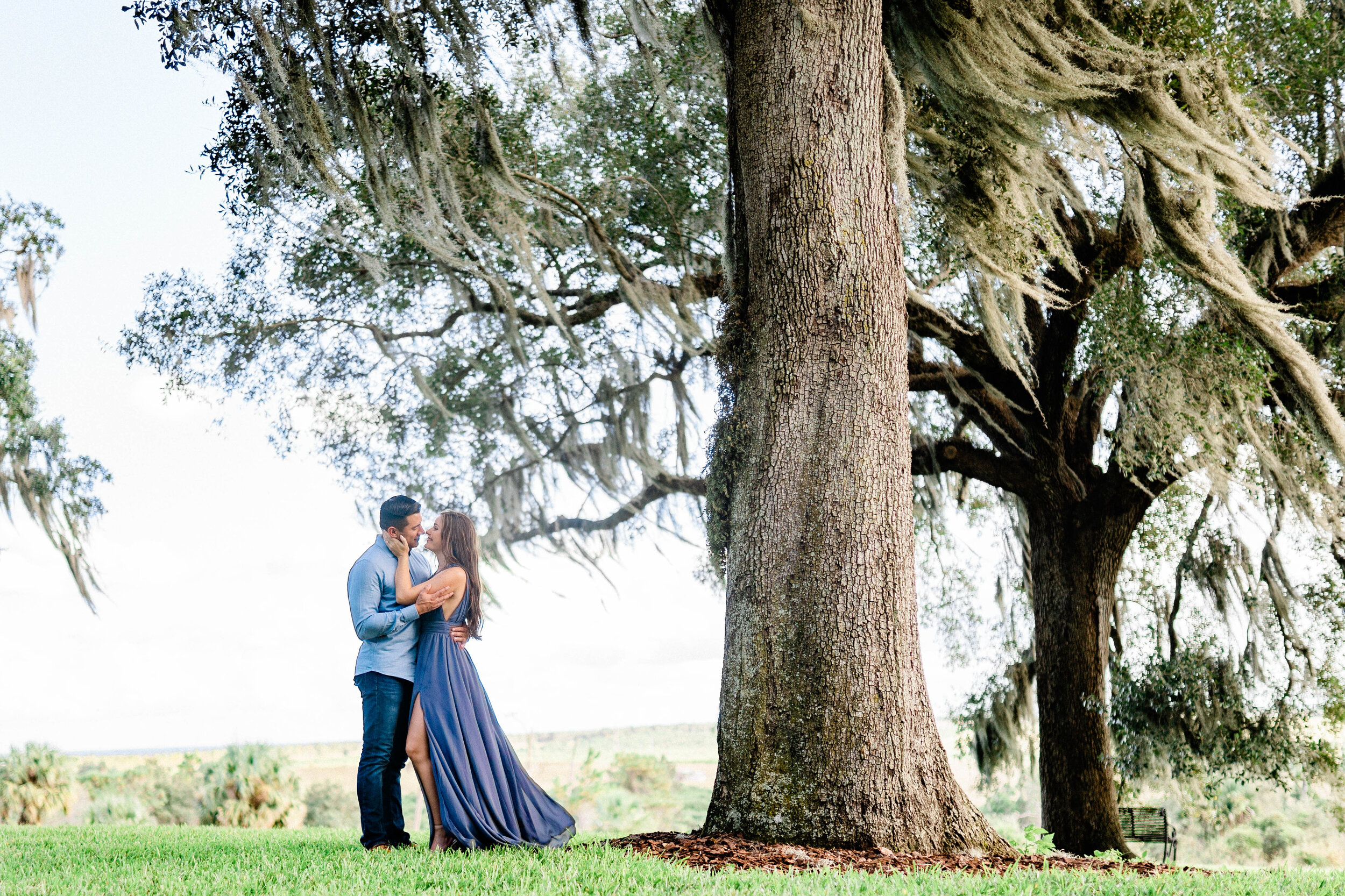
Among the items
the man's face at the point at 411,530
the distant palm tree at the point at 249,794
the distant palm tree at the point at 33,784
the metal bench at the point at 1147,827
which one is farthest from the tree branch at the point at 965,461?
the distant palm tree at the point at 33,784

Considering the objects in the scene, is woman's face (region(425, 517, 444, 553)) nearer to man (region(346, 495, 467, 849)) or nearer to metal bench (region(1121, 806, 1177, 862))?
man (region(346, 495, 467, 849))

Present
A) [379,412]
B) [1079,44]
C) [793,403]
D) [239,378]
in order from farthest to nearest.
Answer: [379,412] < [239,378] < [1079,44] < [793,403]

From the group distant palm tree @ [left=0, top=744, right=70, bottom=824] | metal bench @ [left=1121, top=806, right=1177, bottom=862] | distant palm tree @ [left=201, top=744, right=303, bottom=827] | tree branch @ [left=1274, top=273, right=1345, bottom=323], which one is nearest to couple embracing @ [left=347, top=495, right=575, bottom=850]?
distant palm tree @ [left=201, top=744, right=303, bottom=827]

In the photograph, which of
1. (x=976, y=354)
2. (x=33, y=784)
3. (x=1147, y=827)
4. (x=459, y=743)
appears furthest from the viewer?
(x=1147, y=827)

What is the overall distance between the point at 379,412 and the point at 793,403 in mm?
6562

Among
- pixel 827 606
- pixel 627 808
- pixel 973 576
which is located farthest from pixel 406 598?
pixel 973 576

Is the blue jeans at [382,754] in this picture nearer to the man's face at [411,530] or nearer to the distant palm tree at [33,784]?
the man's face at [411,530]

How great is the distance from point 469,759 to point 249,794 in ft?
15.5

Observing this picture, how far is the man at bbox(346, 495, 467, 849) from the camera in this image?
3799mm

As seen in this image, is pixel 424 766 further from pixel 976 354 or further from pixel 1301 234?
pixel 1301 234

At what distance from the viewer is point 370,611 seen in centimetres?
382

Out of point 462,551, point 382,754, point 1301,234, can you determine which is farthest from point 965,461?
point 382,754

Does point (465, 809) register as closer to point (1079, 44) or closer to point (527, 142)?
point (1079, 44)

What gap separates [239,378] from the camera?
9039 millimetres
